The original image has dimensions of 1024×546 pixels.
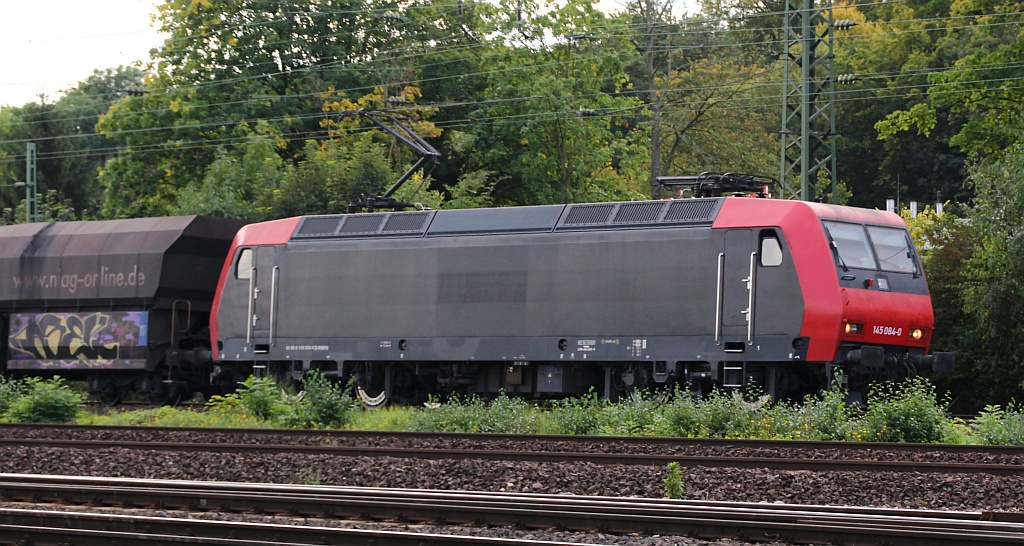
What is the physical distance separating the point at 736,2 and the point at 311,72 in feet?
81.7

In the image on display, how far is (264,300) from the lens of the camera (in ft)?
75.3

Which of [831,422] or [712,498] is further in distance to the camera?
[831,422]

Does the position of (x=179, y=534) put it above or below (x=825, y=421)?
below

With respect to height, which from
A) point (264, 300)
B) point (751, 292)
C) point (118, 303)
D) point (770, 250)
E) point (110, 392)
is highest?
point (770, 250)

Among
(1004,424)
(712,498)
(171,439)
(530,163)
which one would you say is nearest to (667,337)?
(1004,424)

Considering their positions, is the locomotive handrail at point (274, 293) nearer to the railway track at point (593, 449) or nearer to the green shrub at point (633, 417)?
the railway track at point (593, 449)

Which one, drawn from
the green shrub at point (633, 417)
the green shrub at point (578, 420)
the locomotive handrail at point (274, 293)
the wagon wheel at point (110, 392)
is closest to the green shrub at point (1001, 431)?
the green shrub at point (633, 417)

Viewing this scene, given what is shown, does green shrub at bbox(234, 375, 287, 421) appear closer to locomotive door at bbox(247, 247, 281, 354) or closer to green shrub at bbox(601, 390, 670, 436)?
locomotive door at bbox(247, 247, 281, 354)

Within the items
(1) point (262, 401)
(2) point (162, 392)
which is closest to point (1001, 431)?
(1) point (262, 401)

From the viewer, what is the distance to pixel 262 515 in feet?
31.8

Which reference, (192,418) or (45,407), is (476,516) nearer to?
(192,418)

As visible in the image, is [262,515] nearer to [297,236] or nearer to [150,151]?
[297,236]

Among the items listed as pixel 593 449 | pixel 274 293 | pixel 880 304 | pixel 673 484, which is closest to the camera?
A: pixel 673 484

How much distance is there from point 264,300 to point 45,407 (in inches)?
164
